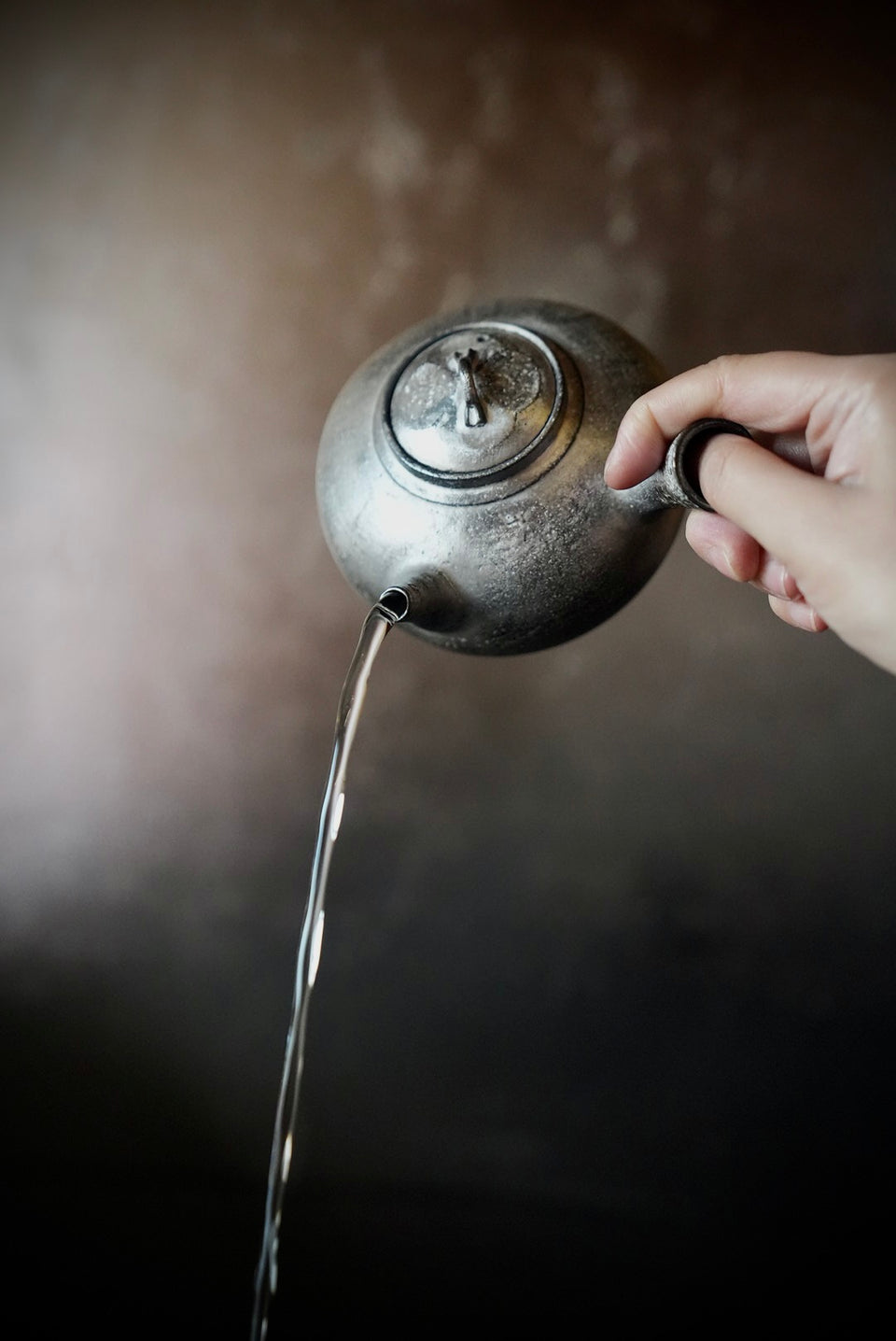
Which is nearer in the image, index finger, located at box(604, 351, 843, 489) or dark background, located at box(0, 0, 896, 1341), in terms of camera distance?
index finger, located at box(604, 351, 843, 489)

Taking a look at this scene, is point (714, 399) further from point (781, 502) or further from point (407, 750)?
point (407, 750)

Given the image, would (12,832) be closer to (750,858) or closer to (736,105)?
(750,858)

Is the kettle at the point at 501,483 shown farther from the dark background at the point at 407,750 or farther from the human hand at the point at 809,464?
the dark background at the point at 407,750

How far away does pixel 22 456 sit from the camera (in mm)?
1571

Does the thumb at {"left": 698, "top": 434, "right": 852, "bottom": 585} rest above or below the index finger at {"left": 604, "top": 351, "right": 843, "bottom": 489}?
below

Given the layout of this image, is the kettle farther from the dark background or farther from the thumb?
the dark background

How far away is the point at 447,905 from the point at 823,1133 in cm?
68

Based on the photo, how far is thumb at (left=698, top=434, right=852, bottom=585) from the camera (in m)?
0.60

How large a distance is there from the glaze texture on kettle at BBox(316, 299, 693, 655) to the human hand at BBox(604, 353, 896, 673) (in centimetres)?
3

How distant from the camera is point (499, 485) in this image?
68 centimetres

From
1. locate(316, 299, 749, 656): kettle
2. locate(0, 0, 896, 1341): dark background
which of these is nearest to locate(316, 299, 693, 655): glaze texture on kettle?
locate(316, 299, 749, 656): kettle

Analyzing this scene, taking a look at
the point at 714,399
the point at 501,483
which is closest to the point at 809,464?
the point at 714,399

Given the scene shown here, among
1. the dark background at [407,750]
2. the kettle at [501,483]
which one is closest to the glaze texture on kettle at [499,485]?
the kettle at [501,483]

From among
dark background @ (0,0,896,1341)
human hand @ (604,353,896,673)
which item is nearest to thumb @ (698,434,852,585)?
human hand @ (604,353,896,673)
